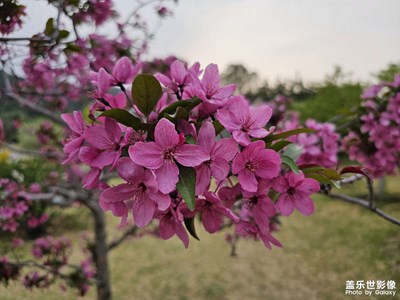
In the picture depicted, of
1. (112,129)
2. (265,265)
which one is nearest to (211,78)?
(112,129)

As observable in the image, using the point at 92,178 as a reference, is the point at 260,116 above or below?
above

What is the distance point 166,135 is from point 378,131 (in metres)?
1.63

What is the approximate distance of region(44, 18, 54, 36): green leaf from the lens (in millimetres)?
1135

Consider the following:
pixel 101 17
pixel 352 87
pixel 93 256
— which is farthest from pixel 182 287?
pixel 352 87

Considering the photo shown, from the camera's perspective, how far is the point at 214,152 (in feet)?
2.05

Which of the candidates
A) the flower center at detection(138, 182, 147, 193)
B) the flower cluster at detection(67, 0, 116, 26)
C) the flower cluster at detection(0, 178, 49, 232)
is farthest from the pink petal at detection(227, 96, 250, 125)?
the flower cluster at detection(0, 178, 49, 232)

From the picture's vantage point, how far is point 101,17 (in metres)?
1.59

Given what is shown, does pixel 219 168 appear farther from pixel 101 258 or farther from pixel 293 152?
pixel 101 258

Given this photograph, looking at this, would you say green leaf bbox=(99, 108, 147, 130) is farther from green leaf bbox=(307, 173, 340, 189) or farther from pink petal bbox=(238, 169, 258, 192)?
green leaf bbox=(307, 173, 340, 189)

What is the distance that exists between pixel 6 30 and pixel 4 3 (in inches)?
3.4

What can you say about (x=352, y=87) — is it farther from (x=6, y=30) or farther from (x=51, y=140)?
(x=6, y=30)

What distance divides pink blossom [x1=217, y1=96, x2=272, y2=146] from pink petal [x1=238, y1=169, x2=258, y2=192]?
57mm

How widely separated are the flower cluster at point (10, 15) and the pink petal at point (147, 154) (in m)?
0.84

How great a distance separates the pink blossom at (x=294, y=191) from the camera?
2.37 ft
